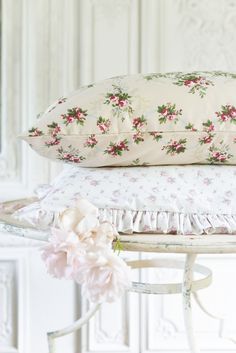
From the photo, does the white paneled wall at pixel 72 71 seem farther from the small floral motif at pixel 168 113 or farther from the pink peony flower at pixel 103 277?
the pink peony flower at pixel 103 277

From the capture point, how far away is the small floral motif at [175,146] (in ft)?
3.48

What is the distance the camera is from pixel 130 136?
104 centimetres

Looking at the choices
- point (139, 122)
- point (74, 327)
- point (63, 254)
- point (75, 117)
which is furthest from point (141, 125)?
point (74, 327)

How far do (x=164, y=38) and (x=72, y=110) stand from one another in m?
0.78

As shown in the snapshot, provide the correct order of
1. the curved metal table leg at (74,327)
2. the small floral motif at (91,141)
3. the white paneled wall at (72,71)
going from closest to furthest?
the small floral motif at (91,141), the curved metal table leg at (74,327), the white paneled wall at (72,71)

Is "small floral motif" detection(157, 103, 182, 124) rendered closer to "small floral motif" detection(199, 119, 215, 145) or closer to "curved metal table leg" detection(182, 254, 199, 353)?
"small floral motif" detection(199, 119, 215, 145)

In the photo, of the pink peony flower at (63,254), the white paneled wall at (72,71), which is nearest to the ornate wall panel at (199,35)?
the white paneled wall at (72,71)

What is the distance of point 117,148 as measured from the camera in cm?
106

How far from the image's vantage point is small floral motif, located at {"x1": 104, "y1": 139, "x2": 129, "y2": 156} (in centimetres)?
105

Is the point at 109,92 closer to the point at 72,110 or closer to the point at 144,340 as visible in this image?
the point at 72,110

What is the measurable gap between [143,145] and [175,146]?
59 mm

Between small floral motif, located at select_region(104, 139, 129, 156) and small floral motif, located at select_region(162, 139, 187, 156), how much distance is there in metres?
0.07

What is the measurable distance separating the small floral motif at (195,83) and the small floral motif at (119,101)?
0.10 m

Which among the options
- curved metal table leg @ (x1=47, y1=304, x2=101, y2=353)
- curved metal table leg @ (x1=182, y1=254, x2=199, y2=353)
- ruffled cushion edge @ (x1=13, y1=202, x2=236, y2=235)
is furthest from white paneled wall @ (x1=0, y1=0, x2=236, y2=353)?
Result: ruffled cushion edge @ (x1=13, y1=202, x2=236, y2=235)
